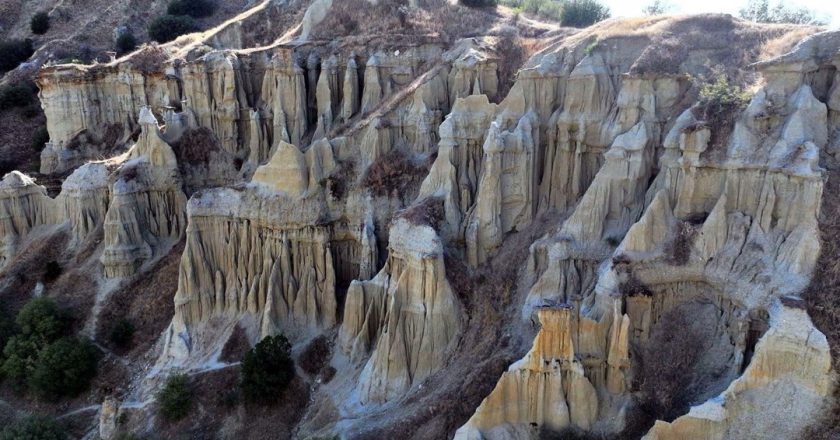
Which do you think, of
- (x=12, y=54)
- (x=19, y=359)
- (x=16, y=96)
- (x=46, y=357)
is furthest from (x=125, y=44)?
(x=46, y=357)

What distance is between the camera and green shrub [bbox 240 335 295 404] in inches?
1003

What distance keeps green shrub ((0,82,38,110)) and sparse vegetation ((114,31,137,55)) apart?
751 cm

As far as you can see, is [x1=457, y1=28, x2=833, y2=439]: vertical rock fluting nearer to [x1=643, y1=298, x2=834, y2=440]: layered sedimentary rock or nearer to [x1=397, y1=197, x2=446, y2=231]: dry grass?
[x1=643, y1=298, x2=834, y2=440]: layered sedimentary rock

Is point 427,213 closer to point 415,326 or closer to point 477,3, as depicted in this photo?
point 415,326

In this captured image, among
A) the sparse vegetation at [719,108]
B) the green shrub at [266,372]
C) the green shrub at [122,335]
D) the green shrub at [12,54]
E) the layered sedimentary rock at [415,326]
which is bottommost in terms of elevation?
the green shrub at [122,335]

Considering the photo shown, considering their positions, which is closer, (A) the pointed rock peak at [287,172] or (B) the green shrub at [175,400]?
(B) the green shrub at [175,400]

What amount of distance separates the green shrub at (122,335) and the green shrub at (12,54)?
3826cm

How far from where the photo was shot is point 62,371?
29703 millimetres

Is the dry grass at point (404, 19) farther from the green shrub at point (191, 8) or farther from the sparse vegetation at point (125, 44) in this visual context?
the green shrub at point (191, 8)

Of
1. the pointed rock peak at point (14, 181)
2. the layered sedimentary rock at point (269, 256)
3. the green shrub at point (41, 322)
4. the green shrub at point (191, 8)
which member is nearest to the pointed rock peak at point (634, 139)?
the layered sedimentary rock at point (269, 256)

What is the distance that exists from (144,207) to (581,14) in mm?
25510

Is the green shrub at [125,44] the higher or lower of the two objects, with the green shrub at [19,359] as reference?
higher

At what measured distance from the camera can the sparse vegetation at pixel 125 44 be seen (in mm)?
55719

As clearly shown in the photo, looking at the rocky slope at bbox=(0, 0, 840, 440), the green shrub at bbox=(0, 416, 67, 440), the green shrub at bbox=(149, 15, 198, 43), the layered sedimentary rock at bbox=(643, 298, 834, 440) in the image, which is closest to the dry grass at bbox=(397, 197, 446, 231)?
the rocky slope at bbox=(0, 0, 840, 440)
